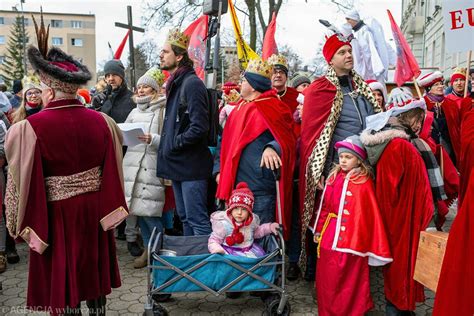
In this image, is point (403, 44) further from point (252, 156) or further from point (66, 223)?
point (66, 223)

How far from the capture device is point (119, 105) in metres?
5.20

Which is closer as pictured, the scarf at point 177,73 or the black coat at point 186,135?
the black coat at point 186,135

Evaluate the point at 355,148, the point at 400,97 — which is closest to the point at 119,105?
the point at 355,148

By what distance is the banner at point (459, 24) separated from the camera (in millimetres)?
3643

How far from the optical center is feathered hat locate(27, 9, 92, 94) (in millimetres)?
2629

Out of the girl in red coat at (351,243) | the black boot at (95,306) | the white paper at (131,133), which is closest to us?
the black boot at (95,306)

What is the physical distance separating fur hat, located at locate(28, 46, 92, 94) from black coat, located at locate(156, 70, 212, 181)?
1.17 meters

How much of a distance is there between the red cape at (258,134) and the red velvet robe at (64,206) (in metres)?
1.06

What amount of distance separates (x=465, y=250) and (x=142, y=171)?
336 centimetres

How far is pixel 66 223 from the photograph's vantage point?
8.98 feet

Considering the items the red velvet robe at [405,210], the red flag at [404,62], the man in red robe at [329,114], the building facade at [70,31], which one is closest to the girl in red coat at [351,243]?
the red velvet robe at [405,210]

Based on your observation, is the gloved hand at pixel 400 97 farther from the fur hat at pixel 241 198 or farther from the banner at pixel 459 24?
the fur hat at pixel 241 198

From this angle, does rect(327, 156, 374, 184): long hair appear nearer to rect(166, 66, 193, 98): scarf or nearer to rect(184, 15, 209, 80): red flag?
rect(166, 66, 193, 98): scarf

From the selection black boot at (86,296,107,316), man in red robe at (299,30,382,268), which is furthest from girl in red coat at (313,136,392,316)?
black boot at (86,296,107,316)
